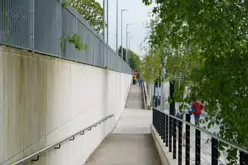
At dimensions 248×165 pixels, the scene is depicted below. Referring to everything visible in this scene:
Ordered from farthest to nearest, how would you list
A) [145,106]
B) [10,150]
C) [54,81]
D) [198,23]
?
[145,106] < [54,81] < [10,150] < [198,23]

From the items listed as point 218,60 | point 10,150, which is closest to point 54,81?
point 10,150

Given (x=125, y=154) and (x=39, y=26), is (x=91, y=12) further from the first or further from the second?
(x=39, y=26)

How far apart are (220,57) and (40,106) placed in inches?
115

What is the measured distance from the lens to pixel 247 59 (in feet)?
16.3

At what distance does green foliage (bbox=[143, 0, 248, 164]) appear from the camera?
4.71 meters

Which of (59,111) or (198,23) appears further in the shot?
(59,111)

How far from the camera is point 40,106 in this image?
7051mm

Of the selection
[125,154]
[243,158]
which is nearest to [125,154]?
[125,154]

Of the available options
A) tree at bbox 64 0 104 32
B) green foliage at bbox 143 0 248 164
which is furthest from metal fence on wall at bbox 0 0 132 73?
tree at bbox 64 0 104 32

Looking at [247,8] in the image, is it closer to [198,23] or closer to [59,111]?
[198,23]

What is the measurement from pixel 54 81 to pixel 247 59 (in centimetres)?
402

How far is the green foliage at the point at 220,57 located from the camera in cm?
471

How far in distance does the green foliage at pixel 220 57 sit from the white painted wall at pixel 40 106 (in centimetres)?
177

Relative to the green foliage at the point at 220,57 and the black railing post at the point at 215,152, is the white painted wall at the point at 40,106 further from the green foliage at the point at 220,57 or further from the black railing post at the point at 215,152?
the black railing post at the point at 215,152
